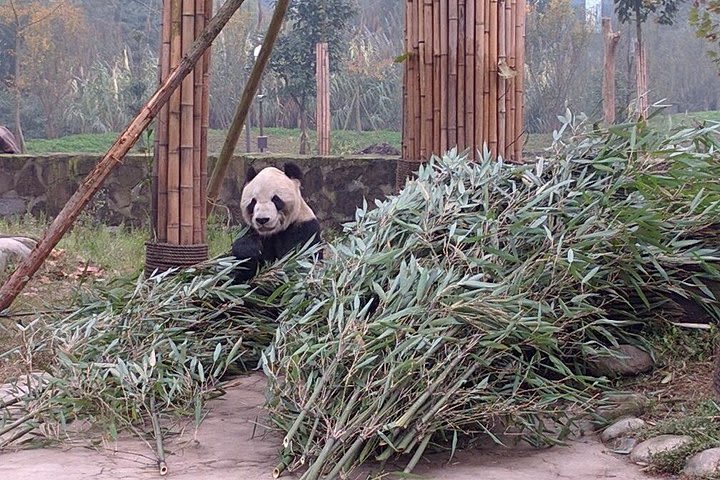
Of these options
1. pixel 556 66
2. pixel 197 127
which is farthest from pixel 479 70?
pixel 556 66

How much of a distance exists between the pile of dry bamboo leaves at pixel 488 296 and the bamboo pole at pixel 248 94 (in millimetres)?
1257

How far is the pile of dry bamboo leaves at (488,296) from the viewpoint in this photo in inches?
123

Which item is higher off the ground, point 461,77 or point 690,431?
point 461,77

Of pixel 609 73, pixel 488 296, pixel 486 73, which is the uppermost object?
pixel 609 73

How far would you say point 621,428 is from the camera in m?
3.44

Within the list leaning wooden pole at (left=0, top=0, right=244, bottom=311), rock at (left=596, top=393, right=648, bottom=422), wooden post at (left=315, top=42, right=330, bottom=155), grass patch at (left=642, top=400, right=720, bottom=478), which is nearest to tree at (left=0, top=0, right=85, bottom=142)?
wooden post at (left=315, top=42, right=330, bottom=155)

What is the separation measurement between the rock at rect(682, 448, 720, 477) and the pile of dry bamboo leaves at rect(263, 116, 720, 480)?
0.44 meters

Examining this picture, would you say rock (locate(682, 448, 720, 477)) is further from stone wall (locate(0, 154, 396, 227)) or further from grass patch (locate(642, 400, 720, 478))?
stone wall (locate(0, 154, 396, 227))

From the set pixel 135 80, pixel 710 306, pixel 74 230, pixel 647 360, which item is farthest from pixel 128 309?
pixel 135 80

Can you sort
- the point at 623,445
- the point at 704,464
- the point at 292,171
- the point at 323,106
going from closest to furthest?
the point at 704,464
the point at 623,445
the point at 292,171
the point at 323,106

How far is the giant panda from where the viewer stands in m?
4.71

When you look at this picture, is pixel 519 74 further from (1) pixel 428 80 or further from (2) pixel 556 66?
(2) pixel 556 66

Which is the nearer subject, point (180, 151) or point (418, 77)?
point (180, 151)

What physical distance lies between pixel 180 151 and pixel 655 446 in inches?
97.1
